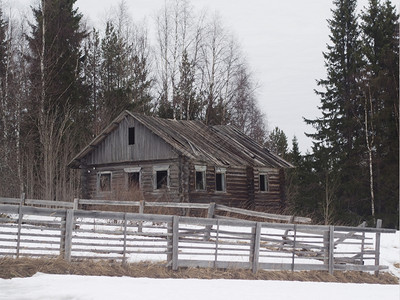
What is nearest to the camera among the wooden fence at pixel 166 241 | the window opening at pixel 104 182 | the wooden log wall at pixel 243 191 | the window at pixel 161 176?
the wooden fence at pixel 166 241

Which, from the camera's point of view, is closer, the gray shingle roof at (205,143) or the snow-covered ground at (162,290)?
the snow-covered ground at (162,290)

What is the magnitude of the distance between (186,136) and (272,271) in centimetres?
1676

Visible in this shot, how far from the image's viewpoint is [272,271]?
16656 mm

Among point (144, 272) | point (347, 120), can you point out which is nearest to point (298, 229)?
point (144, 272)

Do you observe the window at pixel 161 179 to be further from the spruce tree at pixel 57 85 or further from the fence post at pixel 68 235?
the fence post at pixel 68 235

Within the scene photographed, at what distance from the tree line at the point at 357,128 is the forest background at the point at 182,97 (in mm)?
88

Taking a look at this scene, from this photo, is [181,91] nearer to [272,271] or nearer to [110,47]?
[110,47]

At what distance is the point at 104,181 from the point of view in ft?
113

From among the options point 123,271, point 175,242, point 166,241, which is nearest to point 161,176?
point 166,241

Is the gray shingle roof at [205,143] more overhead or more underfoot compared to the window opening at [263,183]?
more overhead

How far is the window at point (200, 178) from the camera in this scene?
31194 millimetres

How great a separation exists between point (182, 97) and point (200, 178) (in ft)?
48.0

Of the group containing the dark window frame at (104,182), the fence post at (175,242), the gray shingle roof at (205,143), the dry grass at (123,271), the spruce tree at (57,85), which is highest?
the spruce tree at (57,85)

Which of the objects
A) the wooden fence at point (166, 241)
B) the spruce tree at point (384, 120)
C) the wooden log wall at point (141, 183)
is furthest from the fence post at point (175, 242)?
the spruce tree at point (384, 120)
